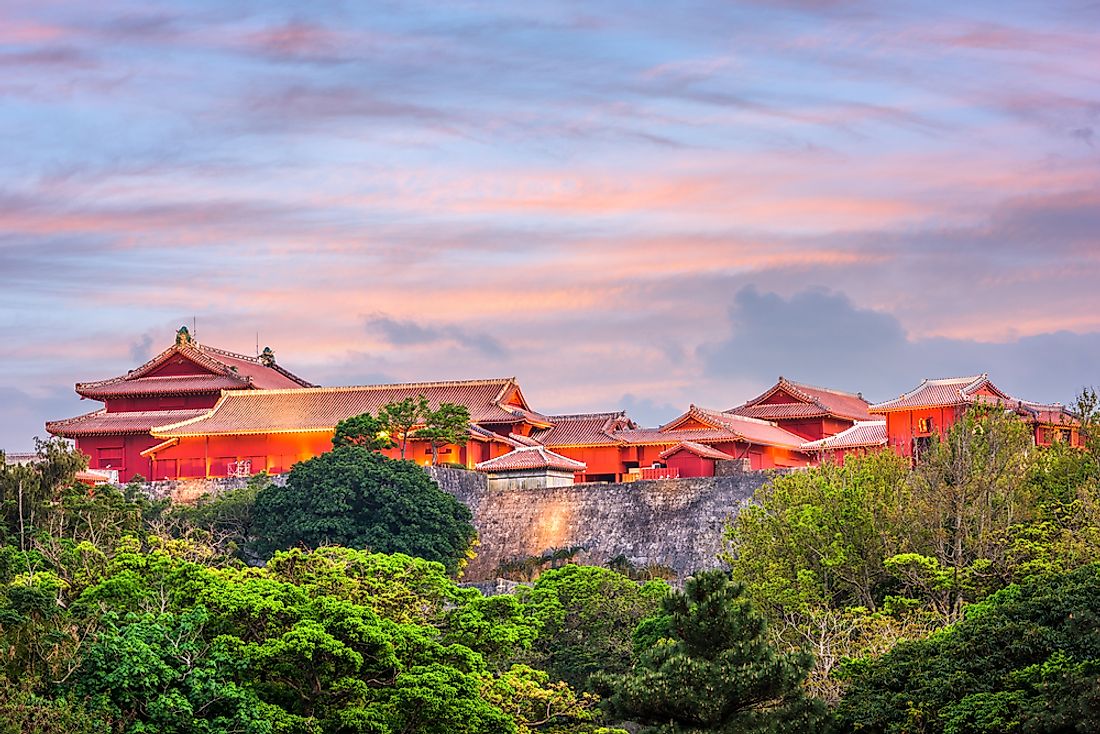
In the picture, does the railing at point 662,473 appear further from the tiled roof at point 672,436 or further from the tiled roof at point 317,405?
the tiled roof at point 317,405

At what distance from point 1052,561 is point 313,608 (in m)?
13.0

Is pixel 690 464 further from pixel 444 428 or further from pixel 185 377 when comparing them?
pixel 185 377

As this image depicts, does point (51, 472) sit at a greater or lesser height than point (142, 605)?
greater

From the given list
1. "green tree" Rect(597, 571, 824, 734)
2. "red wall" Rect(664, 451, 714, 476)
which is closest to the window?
"red wall" Rect(664, 451, 714, 476)

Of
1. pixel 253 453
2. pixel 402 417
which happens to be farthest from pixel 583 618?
pixel 253 453

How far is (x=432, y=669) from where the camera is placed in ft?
102

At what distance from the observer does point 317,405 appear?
2376 inches

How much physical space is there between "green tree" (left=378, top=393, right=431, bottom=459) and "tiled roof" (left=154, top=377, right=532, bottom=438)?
3.04 m

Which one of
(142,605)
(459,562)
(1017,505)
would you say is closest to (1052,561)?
(1017,505)

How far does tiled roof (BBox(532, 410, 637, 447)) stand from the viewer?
2389 inches

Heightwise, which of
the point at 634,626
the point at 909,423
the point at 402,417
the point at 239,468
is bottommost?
the point at 634,626

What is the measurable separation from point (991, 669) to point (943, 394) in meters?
25.9

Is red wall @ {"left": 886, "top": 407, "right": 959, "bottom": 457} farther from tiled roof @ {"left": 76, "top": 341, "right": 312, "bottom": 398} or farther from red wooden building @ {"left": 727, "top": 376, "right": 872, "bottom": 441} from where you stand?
tiled roof @ {"left": 76, "top": 341, "right": 312, "bottom": 398}

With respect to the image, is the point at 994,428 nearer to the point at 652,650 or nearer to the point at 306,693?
the point at 652,650
